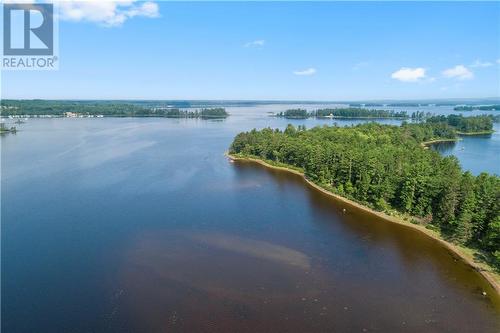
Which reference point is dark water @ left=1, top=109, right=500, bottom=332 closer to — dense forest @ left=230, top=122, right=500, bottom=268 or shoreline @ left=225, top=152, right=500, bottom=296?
shoreline @ left=225, top=152, right=500, bottom=296

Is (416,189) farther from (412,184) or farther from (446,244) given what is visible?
(446,244)

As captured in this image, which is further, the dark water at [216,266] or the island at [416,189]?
the island at [416,189]

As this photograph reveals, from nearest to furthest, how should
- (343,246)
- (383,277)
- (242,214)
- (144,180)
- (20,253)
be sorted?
(383,277), (20,253), (343,246), (242,214), (144,180)

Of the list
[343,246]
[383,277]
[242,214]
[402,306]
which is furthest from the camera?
[242,214]

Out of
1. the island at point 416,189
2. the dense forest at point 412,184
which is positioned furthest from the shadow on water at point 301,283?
the dense forest at point 412,184

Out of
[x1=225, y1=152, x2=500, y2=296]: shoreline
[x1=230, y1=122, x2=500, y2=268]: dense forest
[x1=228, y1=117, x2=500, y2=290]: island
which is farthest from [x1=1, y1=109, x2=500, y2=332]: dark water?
[x1=230, y1=122, x2=500, y2=268]: dense forest

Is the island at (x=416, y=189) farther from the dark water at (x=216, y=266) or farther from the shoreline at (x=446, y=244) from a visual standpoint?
the dark water at (x=216, y=266)

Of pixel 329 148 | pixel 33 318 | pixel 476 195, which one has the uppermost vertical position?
pixel 329 148

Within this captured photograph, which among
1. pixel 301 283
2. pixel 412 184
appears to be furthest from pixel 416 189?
pixel 301 283

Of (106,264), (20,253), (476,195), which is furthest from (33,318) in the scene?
(476,195)

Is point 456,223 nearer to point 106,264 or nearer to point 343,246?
point 343,246
